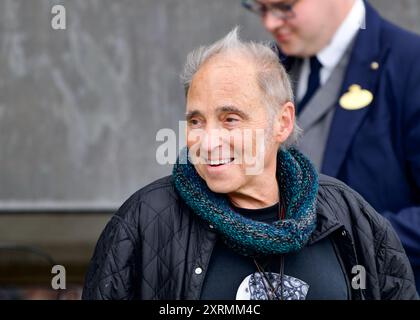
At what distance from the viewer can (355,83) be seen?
3.59 metres

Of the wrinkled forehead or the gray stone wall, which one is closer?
the wrinkled forehead

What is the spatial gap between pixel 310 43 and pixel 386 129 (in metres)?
0.45

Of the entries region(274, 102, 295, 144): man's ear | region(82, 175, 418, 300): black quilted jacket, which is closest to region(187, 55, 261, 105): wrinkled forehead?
region(274, 102, 295, 144): man's ear

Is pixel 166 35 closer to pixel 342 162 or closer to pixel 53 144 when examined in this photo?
pixel 53 144

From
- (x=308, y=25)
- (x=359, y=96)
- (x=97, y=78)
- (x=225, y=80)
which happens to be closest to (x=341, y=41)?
(x=308, y=25)

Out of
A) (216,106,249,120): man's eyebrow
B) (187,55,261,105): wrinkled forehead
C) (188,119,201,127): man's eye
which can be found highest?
(187,55,261,105): wrinkled forehead

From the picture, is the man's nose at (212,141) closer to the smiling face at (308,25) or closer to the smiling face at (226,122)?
the smiling face at (226,122)

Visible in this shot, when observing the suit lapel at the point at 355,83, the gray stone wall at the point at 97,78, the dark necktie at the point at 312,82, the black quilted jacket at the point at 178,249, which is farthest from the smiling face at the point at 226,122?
the gray stone wall at the point at 97,78

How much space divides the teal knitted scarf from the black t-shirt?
0.04 meters

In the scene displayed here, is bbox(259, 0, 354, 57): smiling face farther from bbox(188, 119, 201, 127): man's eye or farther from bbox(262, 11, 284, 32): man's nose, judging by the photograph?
bbox(188, 119, 201, 127): man's eye

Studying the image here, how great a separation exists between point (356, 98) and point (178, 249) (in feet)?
4.18

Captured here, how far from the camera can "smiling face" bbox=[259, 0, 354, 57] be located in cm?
367

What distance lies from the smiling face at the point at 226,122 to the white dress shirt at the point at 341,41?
1.12m
